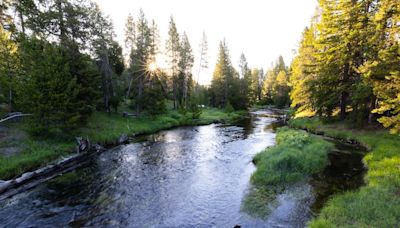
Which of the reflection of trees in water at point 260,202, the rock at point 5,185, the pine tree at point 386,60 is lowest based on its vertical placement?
the reflection of trees in water at point 260,202

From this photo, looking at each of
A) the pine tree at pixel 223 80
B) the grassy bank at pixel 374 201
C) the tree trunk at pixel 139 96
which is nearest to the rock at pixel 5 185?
the grassy bank at pixel 374 201

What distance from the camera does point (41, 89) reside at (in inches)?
639

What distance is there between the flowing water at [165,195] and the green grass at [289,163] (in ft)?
2.07

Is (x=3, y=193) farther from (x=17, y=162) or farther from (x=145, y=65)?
(x=145, y=65)

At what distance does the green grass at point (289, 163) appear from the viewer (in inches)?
450

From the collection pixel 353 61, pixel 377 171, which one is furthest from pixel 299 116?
pixel 377 171

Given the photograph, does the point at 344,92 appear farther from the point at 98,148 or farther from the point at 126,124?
→ the point at 126,124

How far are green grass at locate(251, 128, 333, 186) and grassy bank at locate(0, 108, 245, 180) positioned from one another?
42.0 ft

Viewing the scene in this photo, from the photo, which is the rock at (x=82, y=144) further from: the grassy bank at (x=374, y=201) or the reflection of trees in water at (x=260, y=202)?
the grassy bank at (x=374, y=201)

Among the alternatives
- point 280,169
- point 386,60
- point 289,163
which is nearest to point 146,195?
point 280,169

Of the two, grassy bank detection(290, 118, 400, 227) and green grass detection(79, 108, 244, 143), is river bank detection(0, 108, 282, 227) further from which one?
green grass detection(79, 108, 244, 143)

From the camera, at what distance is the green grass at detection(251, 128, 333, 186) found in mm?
11422

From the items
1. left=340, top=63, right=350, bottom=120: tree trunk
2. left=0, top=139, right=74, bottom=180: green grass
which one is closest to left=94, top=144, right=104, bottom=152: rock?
left=0, top=139, right=74, bottom=180: green grass

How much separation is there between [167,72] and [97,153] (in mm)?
30595
